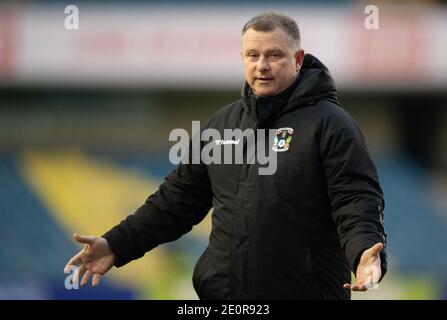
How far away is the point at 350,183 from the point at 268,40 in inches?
24.4

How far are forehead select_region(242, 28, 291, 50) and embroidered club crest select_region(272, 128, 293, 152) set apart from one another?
12.3 inches

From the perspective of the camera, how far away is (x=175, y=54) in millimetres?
12312

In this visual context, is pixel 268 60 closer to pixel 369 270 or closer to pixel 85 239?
pixel 369 270

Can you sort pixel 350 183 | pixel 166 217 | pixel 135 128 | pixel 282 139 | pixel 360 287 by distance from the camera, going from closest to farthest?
pixel 360 287, pixel 350 183, pixel 282 139, pixel 166 217, pixel 135 128

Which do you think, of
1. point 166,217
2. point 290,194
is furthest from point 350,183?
point 166,217

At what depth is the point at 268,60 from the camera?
12.1ft

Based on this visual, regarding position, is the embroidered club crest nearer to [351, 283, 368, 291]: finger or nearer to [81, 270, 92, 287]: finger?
[351, 283, 368, 291]: finger

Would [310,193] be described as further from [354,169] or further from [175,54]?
[175,54]

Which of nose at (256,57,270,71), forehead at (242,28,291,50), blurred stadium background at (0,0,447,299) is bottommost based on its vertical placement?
blurred stadium background at (0,0,447,299)

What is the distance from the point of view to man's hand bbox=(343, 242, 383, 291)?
129 inches

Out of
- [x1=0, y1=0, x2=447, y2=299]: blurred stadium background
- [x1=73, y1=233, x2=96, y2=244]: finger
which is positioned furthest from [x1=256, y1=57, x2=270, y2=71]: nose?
[x1=0, y1=0, x2=447, y2=299]: blurred stadium background

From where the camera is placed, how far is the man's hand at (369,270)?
10.7 ft

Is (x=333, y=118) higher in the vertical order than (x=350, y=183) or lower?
higher

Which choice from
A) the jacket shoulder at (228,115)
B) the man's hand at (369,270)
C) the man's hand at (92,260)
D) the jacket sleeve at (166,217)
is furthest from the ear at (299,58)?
the man's hand at (92,260)
